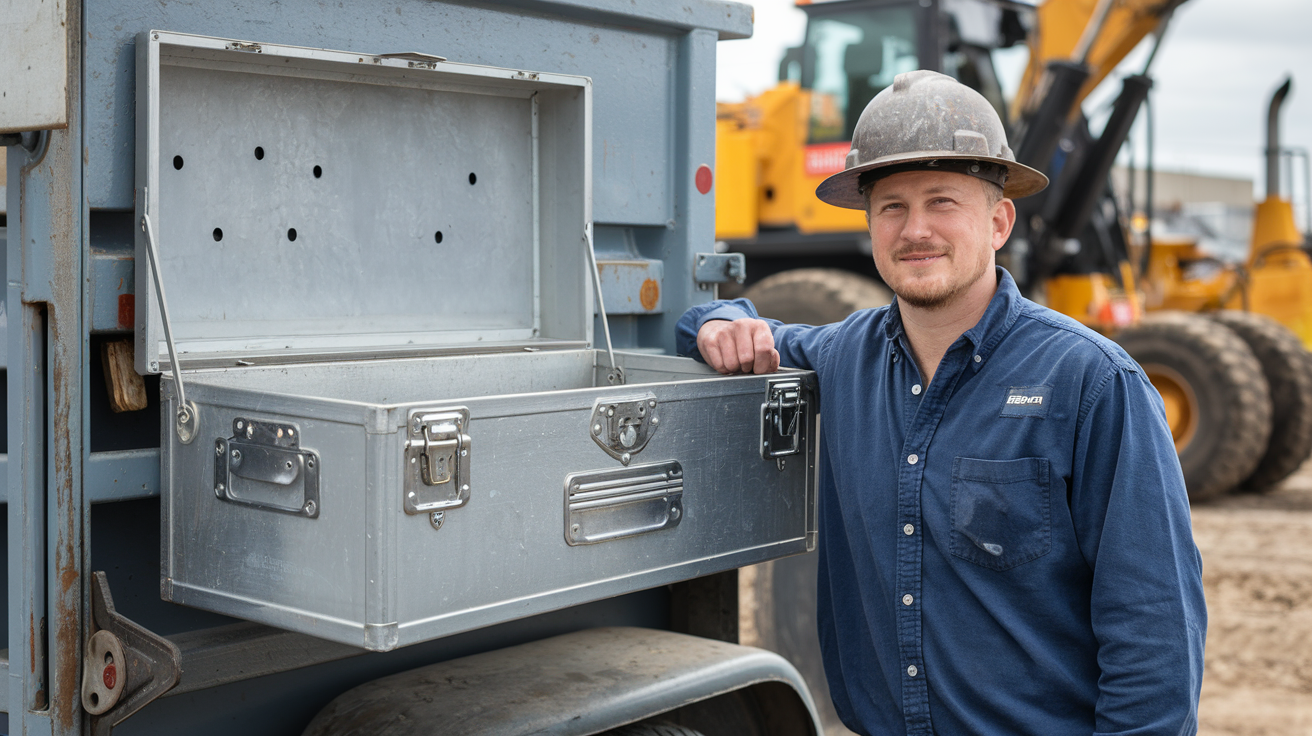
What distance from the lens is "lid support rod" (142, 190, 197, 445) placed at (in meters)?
2.02

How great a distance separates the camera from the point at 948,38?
28.1ft

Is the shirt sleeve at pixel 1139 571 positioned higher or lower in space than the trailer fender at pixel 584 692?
higher

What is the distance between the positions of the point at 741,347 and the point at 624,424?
50 cm

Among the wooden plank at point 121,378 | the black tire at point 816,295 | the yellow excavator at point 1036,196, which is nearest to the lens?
the wooden plank at point 121,378

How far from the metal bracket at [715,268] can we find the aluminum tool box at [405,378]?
33 centimetres

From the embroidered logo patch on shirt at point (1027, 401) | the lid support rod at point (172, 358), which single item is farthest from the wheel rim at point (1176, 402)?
the lid support rod at point (172, 358)

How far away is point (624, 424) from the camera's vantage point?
2.18 meters

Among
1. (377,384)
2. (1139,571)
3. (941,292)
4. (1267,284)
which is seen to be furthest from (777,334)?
(1267,284)

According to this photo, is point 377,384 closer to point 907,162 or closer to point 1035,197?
point 907,162

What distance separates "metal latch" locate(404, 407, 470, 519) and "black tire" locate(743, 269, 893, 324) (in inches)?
260

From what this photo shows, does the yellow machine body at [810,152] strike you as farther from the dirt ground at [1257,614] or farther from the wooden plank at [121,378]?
the wooden plank at [121,378]

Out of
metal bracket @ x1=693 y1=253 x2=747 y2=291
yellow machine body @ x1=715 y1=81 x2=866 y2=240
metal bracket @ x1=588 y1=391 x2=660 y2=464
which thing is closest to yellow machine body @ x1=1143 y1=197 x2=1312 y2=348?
yellow machine body @ x1=715 y1=81 x2=866 y2=240

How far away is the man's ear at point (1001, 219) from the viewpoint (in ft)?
7.84

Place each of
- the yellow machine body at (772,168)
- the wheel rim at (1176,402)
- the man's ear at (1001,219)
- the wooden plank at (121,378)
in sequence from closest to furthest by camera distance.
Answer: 1. the wooden plank at (121,378)
2. the man's ear at (1001,219)
3. the wheel rim at (1176,402)
4. the yellow machine body at (772,168)
